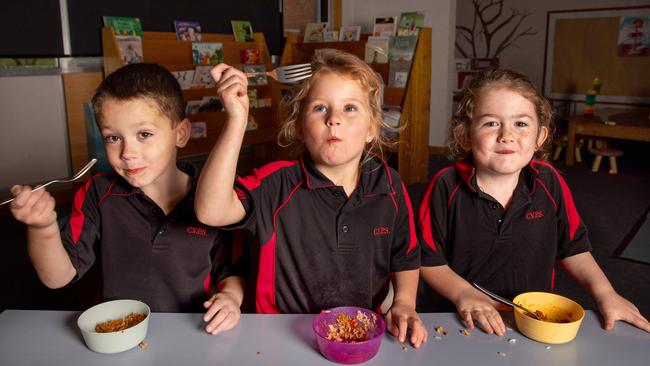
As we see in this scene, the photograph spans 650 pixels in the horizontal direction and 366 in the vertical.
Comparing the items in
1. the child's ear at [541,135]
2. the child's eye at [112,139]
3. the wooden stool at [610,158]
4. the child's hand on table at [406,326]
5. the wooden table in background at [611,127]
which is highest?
the child's eye at [112,139]

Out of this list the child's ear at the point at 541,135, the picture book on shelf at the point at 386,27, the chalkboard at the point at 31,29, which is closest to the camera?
the child's ear at the point at 541,135

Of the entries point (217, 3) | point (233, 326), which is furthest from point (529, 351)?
point (217, 3)

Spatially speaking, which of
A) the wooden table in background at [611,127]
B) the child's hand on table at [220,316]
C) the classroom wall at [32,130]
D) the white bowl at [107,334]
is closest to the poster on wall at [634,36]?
the wooden table in background at [611,127]

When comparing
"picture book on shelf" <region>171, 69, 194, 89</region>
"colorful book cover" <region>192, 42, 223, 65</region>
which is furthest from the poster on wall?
"picture book on shelf" <region>171, 69, 194, 89</region>

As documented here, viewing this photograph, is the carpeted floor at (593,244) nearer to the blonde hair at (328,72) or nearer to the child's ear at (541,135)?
the child's ear at (541,135)

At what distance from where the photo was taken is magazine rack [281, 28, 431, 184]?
4.42 m

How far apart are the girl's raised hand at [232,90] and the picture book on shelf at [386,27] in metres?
3.71

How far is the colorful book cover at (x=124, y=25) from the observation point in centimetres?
376

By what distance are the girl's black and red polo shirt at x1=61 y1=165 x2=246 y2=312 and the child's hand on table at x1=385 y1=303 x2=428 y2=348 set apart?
44 cm

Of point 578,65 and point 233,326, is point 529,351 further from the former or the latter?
point 578,65

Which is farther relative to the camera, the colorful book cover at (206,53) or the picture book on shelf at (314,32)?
the picture book on shelf at (314,32)

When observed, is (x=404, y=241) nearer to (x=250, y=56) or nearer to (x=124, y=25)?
(x=124, y=25)

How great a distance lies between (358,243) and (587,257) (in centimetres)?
58

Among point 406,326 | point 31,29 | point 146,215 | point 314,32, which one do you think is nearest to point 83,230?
point 146,215
